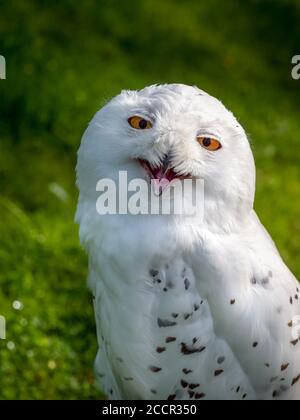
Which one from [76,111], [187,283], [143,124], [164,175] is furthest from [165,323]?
[76,111]

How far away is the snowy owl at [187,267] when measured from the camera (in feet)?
7.73

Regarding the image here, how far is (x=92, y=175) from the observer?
2.47 meters

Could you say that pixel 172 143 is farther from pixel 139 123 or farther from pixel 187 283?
pixel 187 283

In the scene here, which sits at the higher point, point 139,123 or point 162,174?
point 139,123

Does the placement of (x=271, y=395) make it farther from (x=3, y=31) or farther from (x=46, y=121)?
(x=3, y=31)

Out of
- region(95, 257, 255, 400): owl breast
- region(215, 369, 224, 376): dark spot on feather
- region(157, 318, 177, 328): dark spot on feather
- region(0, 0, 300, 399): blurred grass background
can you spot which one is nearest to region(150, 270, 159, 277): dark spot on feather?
region(95, 257, 255, 400): owl breast

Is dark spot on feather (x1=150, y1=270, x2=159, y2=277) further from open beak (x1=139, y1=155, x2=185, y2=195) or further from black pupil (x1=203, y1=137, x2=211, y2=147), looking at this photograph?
black pupil (x1=203, y1=137, x2=211, y2=147)

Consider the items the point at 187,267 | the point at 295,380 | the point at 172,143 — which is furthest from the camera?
the point at 295,380

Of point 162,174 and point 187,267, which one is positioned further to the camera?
point 187,267

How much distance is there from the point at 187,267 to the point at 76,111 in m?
3.24

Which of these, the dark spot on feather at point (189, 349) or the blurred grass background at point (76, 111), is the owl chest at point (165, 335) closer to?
the dark spot on feather at point (189, 349)

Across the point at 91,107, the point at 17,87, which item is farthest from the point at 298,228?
the point at 17,87

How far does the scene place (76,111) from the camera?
555cm
